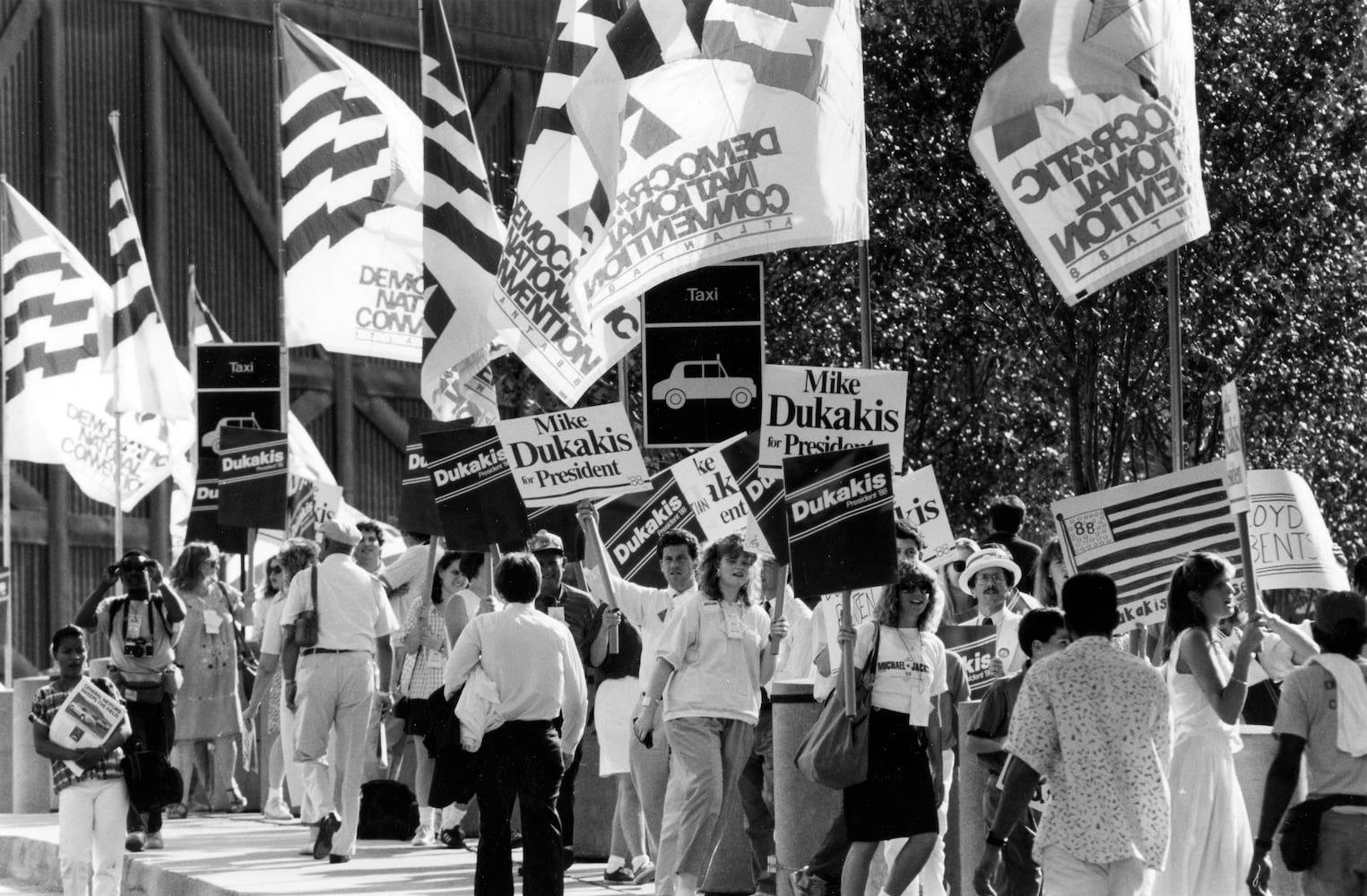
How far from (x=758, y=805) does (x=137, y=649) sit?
4.74 meters

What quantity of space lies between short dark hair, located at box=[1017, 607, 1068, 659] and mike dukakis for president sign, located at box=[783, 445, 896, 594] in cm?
63

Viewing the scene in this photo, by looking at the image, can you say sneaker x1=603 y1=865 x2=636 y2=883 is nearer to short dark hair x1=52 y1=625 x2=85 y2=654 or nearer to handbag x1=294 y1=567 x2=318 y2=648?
handbag x1=294 y1=567 x2=318 y2=648

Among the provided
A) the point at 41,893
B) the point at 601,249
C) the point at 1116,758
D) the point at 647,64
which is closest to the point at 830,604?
the point at 601,249

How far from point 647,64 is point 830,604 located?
3.11 metres

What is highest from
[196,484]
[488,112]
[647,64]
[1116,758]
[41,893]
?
[488,112]

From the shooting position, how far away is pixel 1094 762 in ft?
24.2

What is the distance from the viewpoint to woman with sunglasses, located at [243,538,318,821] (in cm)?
1445

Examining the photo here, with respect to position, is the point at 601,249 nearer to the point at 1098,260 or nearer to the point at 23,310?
the point at 1098,260

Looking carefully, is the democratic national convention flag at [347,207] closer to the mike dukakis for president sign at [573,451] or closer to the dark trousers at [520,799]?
the mike dukakis for president sign at [573,451]

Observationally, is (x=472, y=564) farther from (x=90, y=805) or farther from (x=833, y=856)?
(x=833, y=856)

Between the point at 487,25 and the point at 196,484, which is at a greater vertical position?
the point at 487,25

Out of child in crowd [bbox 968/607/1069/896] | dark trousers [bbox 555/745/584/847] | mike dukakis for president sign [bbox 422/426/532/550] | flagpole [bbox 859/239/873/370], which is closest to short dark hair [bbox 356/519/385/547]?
mike dukakis for president sign [bbox 422/426/532/550]

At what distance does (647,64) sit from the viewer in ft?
40.6

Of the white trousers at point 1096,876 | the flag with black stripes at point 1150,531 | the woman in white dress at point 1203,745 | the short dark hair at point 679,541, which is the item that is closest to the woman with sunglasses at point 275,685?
the short dark hair at point 679,541
